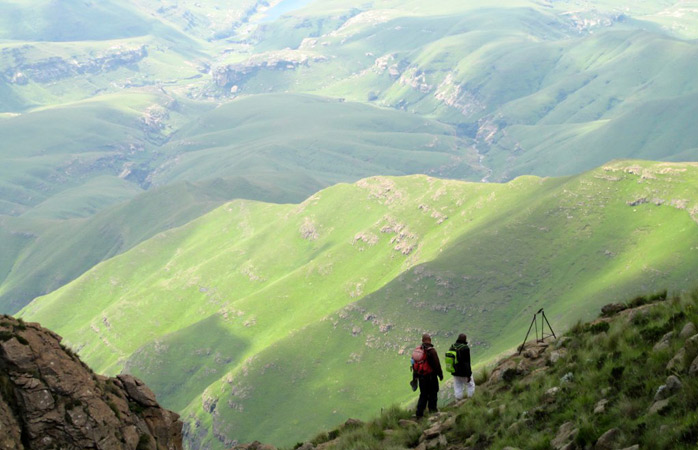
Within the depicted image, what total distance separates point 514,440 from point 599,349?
623 cm

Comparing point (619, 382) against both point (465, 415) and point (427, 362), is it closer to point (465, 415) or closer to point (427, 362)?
point (465, 415)

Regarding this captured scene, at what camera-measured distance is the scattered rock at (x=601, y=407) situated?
898 inches

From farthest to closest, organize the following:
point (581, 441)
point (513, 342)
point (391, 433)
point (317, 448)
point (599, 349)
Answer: point (513, 342) < point (317, 448) < point (391, 433) < point (599, 349) < point (581, 441)

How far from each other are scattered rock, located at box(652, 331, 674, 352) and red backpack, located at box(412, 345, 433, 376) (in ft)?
35.8

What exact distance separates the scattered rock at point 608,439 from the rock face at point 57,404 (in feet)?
66.5

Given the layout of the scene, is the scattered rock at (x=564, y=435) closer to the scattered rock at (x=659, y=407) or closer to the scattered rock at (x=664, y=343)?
the scattered rock at (x=659, y=407)

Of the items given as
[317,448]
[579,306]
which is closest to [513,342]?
[579,306]

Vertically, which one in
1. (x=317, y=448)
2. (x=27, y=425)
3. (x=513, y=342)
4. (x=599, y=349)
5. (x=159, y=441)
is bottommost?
(x=513, y=342)

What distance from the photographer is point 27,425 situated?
94.9 feet

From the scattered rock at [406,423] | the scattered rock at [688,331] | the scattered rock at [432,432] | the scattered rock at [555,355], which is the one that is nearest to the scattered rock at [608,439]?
the scattered rock at [688,331]

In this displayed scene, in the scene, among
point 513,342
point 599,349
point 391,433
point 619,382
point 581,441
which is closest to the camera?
point 581,441

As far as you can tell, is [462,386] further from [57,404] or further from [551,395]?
[57,404]

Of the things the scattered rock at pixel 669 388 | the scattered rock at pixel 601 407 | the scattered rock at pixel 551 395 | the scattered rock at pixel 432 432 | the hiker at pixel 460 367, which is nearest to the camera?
the scattered rock at pixel 669 388

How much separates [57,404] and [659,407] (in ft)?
77.7
